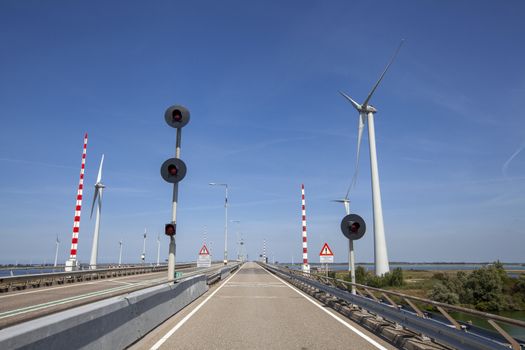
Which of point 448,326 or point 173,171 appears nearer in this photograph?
point 448,326

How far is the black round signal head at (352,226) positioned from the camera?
13.2 metres

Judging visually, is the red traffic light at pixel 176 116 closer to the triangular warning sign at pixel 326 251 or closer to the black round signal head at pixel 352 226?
the black round signal head at pixel 352 226

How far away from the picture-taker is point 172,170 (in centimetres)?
1348

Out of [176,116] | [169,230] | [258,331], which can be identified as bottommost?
[258,331]

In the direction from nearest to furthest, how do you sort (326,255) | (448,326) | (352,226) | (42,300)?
(448,326) < (352,226) < (42,300) < (326,255)

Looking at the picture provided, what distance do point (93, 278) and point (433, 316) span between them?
1484 inches

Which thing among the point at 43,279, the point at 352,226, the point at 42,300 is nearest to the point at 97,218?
the point at 43,279

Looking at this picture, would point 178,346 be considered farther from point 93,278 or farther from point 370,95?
point 93,278

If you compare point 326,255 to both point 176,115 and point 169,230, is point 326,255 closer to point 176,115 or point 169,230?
point 169,230

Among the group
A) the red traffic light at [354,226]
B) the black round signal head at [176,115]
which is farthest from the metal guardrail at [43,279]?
the red traffic light at [354,226]

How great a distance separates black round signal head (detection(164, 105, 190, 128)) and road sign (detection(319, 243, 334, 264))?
10.5 meters

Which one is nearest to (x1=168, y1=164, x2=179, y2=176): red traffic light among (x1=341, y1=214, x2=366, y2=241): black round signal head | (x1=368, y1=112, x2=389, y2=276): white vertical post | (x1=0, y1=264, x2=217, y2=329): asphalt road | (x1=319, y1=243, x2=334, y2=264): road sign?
(x1=0, y1=264, x2=217, y2=329): asphalt road

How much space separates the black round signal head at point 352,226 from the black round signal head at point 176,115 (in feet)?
22.6

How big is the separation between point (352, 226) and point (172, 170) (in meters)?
6.52
